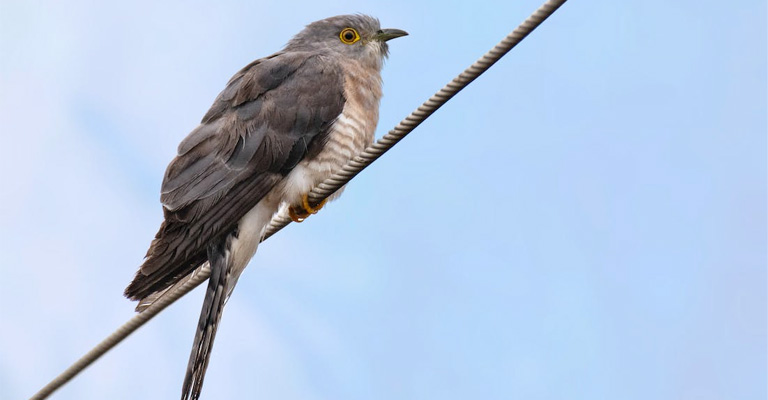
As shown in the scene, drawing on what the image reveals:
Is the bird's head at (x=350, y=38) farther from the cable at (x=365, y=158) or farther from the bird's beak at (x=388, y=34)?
the cable at (x=365, y=158)

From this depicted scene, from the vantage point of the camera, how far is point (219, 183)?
15.6ft

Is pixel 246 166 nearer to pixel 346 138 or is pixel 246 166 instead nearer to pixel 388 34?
pixel 346 138

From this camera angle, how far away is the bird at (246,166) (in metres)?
4.64

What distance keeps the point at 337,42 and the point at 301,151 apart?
3.56ft

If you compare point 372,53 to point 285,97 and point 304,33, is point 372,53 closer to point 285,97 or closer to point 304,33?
point 304,33

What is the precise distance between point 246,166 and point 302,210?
0.42 meters

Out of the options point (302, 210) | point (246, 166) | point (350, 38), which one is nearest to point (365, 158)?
point (246, 166)

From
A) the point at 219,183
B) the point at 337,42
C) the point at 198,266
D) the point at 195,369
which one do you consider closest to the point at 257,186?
the point at 219,183

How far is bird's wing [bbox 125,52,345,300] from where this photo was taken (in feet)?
15.3

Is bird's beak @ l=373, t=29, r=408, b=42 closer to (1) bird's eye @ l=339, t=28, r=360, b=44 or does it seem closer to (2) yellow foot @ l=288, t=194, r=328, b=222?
(1) bird's eye @ l=339, t=28, r=360, b=44

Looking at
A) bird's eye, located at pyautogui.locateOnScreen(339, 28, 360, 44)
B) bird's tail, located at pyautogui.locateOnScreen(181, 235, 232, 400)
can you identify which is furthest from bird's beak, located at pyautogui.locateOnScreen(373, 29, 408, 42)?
bird's tail, located at pyautogui.locateOnScreen(181, 235, 232, 400)

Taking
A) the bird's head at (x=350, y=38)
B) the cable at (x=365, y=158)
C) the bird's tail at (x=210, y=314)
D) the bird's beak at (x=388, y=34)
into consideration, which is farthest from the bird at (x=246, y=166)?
the bird's beak at (x=388, y=34)

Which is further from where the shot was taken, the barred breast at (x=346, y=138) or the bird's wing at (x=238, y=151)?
the barred breast at (x=346, y=138)

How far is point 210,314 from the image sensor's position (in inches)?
183
